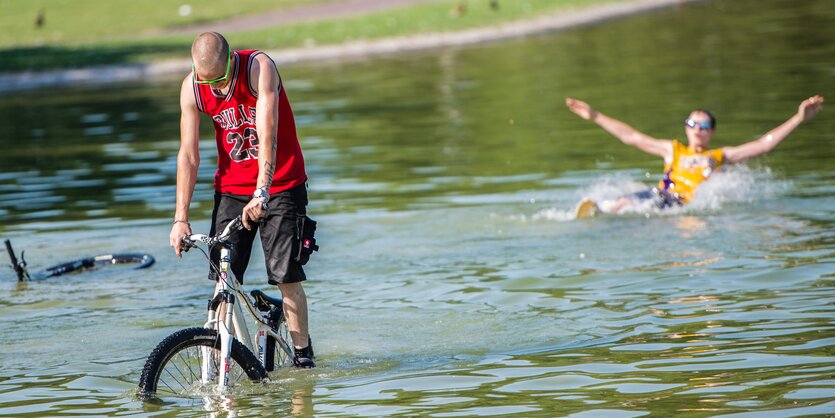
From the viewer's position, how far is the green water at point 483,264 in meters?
7.77

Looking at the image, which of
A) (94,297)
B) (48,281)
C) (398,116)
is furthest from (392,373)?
(398,116)

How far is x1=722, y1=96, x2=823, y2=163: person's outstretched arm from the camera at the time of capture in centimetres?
1291

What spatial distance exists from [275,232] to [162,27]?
38.2m

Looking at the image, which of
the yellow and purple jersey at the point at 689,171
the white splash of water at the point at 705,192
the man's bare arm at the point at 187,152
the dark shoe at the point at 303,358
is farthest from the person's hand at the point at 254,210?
the yellow and purple jersey at the point at 689,171

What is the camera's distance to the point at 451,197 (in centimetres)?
1506

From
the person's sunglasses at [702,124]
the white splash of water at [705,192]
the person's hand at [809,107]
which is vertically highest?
the person's hand at [809,107]

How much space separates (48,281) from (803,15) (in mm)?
28451

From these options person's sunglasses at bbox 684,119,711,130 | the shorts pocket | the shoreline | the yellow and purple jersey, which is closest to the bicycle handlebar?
the shorts pocket

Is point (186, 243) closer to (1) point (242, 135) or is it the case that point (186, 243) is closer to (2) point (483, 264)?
(1) point (242, 135)

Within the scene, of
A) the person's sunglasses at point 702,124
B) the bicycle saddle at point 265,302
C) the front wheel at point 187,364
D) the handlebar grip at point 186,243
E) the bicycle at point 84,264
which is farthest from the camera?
the person's sunglasses at point 702,124

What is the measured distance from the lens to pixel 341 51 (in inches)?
1469

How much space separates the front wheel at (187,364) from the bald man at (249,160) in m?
0.46

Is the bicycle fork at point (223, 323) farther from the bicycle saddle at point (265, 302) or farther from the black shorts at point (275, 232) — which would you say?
the bicycle saddle at point (265, 302)

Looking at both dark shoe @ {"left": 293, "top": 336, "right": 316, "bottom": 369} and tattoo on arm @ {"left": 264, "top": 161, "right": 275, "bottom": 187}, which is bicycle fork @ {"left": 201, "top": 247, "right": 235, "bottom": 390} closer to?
tattoo on arm @ {"left": 264, "top": 161, "right": 275, "bottom": 187}
